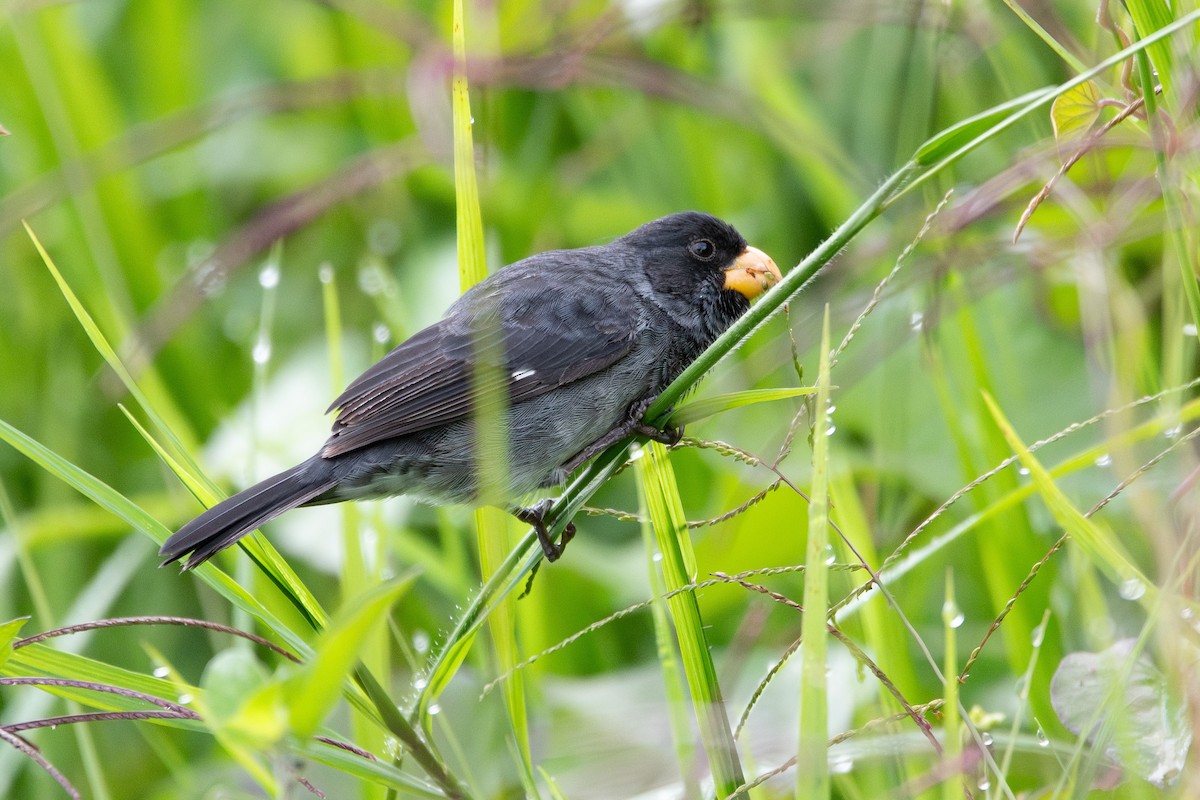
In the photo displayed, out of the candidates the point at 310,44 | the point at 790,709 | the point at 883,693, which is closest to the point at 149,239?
the point at 310,44

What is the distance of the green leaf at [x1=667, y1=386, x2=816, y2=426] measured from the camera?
5.62ft

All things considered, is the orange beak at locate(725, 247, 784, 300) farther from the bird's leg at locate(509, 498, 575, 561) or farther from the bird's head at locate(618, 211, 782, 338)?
the bird's leg at locate(509, 498, 575, 561)

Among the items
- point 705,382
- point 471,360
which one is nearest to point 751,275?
point 705,382

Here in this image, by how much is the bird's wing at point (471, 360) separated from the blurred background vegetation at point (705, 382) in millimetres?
117

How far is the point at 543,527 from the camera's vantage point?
2223 millimetres

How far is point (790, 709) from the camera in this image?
2420 millimetres

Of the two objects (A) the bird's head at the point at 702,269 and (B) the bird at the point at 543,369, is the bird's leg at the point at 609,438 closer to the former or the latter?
(B) the bird at the point at 543,369

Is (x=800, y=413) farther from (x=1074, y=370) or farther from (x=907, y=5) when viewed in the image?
(x=907, y=5)

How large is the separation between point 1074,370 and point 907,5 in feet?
3.86

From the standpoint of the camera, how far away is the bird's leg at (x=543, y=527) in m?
2.23

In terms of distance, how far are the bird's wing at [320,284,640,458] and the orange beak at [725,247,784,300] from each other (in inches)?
11.3

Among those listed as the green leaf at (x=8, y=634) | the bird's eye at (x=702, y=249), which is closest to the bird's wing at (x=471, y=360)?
the bird's eye at (x=702, y=249)

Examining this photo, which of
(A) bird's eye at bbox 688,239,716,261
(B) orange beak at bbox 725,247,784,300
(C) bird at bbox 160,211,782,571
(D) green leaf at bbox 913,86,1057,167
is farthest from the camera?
(A) bird's eye at bbox 688,239,716,261

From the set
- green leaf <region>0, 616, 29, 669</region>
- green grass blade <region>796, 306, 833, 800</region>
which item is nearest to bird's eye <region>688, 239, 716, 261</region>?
green grass blade <region>796, 306, 833, 800</region>
